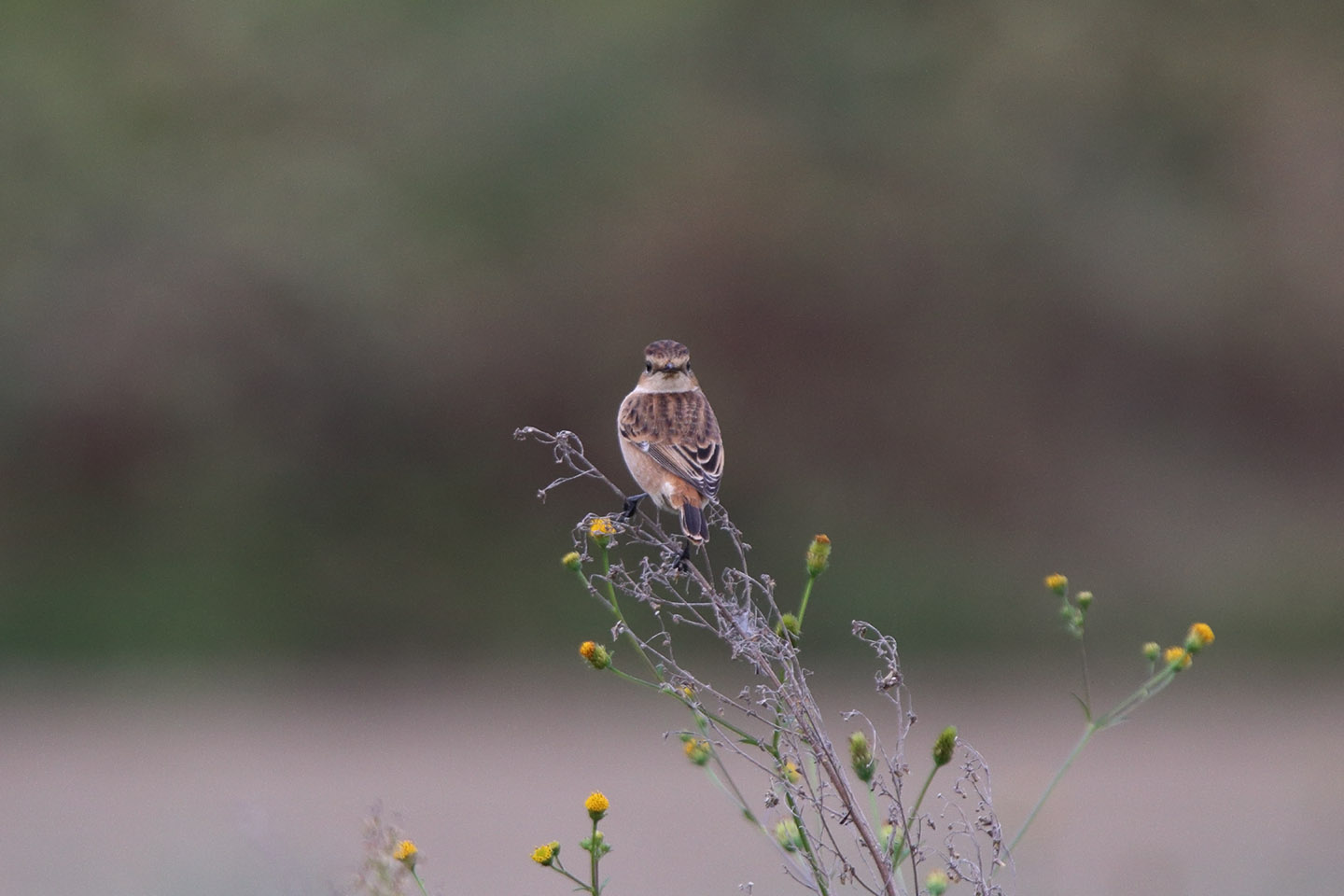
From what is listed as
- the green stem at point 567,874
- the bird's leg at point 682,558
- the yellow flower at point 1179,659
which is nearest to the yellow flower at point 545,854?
the green stem at point 567,874

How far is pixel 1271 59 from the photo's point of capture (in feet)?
51.7

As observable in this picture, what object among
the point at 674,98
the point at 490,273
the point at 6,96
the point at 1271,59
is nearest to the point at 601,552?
the point at 490,273

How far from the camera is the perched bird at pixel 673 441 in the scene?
4547mm

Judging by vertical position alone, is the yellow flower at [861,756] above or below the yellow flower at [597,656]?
below

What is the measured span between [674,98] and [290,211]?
3692 mm

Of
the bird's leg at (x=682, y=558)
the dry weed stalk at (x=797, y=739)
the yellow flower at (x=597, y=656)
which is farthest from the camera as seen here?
the bird's leg at (x=682, y=558)

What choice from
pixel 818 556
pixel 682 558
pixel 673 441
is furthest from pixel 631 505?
pixel 818 556

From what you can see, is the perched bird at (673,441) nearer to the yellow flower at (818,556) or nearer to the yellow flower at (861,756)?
the yellow flower at (818,556)

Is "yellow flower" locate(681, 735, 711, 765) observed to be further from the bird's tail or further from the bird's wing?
the bird's wing

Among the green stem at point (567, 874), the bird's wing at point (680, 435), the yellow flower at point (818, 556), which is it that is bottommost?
the green stem at point (567, 874)

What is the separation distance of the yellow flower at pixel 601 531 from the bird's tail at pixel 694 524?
1.48 feet

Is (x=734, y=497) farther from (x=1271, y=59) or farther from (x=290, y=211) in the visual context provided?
(x=1271, y=59)

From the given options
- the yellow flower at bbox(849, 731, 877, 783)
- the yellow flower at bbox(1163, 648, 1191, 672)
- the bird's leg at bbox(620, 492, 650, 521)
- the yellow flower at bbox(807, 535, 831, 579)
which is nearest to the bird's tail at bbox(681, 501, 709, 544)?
the bird's leg at bbox(620, 492, 650, 521)

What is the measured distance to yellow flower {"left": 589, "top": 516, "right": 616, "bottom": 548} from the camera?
3678mm
